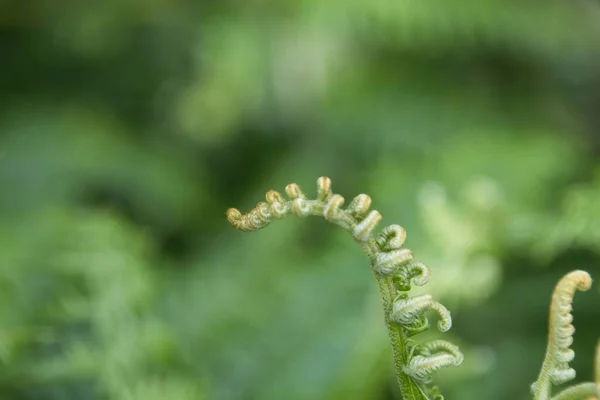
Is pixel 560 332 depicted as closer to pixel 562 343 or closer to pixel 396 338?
pixel 562 343

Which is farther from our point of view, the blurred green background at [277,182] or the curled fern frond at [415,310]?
the blurred green background at [277,182]

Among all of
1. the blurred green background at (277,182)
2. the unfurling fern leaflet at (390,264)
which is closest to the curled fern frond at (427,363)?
the unfurling fern leaflet at (390,264)

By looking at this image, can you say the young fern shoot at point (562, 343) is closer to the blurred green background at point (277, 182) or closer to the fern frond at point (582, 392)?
the fern frond at point (582, 392)

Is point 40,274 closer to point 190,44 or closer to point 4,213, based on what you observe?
point 4,213

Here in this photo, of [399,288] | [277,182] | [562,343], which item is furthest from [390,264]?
[277,182]

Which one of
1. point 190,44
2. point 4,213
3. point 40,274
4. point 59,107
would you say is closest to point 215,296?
point 40,274

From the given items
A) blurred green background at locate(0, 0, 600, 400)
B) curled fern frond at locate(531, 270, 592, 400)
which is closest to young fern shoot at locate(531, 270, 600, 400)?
curled fern frond at locate(531, 270, 592, 400)
